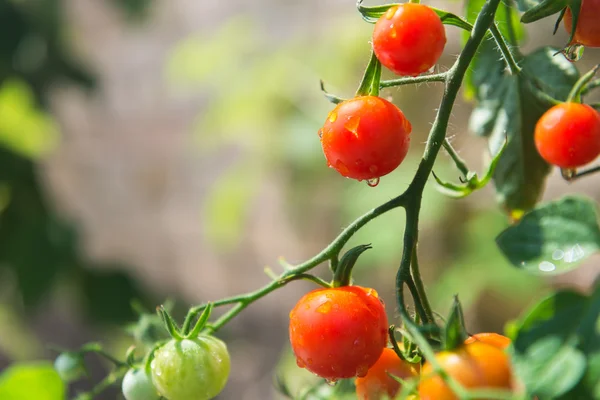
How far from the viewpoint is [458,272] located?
1.70 m

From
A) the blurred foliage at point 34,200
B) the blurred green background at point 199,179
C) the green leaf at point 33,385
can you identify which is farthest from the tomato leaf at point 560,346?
the blurred foliage at point 34,200

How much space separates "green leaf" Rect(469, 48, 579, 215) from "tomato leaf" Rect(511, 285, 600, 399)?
187 millimetres

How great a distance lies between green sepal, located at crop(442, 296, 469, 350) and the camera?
312 millimetres

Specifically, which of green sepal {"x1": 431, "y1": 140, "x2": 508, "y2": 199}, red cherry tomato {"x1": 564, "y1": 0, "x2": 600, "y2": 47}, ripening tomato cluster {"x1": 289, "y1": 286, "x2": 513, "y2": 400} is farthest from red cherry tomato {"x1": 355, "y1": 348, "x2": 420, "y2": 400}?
red cherry tomato {"x1": 564, "y1": 0, "x2": 600, "y2": 47}

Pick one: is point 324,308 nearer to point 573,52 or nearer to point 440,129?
point 440,129

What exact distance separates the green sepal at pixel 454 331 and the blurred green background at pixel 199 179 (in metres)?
0.23

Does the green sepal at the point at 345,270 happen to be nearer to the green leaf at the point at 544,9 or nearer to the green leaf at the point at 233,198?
the green leaf at the point at 544,9

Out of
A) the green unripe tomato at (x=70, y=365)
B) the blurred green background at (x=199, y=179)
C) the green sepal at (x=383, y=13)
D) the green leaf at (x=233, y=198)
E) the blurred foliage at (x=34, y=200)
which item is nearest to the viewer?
the green sepal at (x=383, y=13)

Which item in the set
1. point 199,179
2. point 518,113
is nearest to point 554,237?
point 518,113

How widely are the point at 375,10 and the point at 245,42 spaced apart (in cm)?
189

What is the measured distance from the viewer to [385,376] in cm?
37

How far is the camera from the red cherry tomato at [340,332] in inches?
13.8

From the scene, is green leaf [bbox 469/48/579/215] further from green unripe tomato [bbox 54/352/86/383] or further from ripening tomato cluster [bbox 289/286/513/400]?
green unripe tomato [bbox 54/352/86/383]

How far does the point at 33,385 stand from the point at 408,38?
14.2 inches
